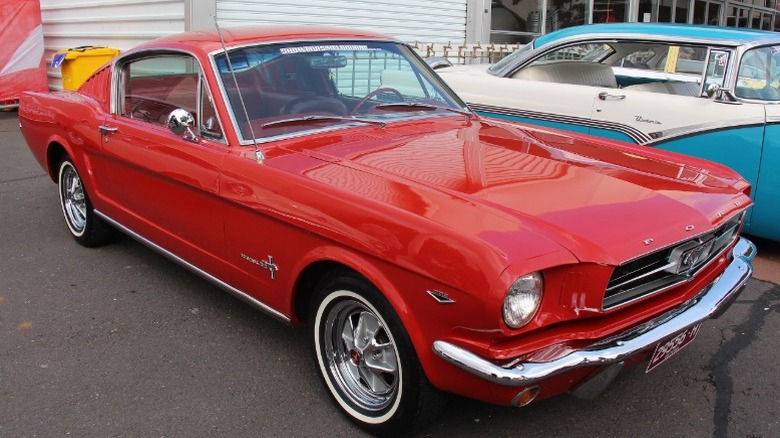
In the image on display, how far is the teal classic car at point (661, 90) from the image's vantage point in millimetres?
4773

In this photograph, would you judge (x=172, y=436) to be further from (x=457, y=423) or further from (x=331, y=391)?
(x=457, y=423)

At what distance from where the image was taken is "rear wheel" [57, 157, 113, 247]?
4.82 metres

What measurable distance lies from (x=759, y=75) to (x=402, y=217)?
3.70 metres

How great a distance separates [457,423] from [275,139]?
152 cm

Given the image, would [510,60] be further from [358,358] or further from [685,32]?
[358,358]

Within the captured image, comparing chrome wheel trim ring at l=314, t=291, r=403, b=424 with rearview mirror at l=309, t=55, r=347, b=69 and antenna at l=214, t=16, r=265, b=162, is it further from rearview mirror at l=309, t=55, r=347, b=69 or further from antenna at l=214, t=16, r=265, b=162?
rearview mirror at l=309, t=55, r=347, b=69

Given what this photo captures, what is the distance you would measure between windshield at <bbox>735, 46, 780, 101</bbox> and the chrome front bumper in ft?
8.39

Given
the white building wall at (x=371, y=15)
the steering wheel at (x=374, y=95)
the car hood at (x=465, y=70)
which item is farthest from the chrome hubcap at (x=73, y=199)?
the white building wall at (x=371, y=15)

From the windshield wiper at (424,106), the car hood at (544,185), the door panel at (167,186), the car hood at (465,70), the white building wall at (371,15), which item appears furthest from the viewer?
the white building wall at (371,15)

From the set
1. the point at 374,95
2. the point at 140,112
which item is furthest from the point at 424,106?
the point at 140,112

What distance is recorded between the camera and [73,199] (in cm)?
505

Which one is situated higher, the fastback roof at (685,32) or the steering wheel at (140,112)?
the fastback roof at (685,32)

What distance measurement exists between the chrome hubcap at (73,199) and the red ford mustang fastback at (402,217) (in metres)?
0.64

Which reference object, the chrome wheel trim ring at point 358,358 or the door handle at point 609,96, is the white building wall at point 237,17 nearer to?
the door handle at point 609,96
